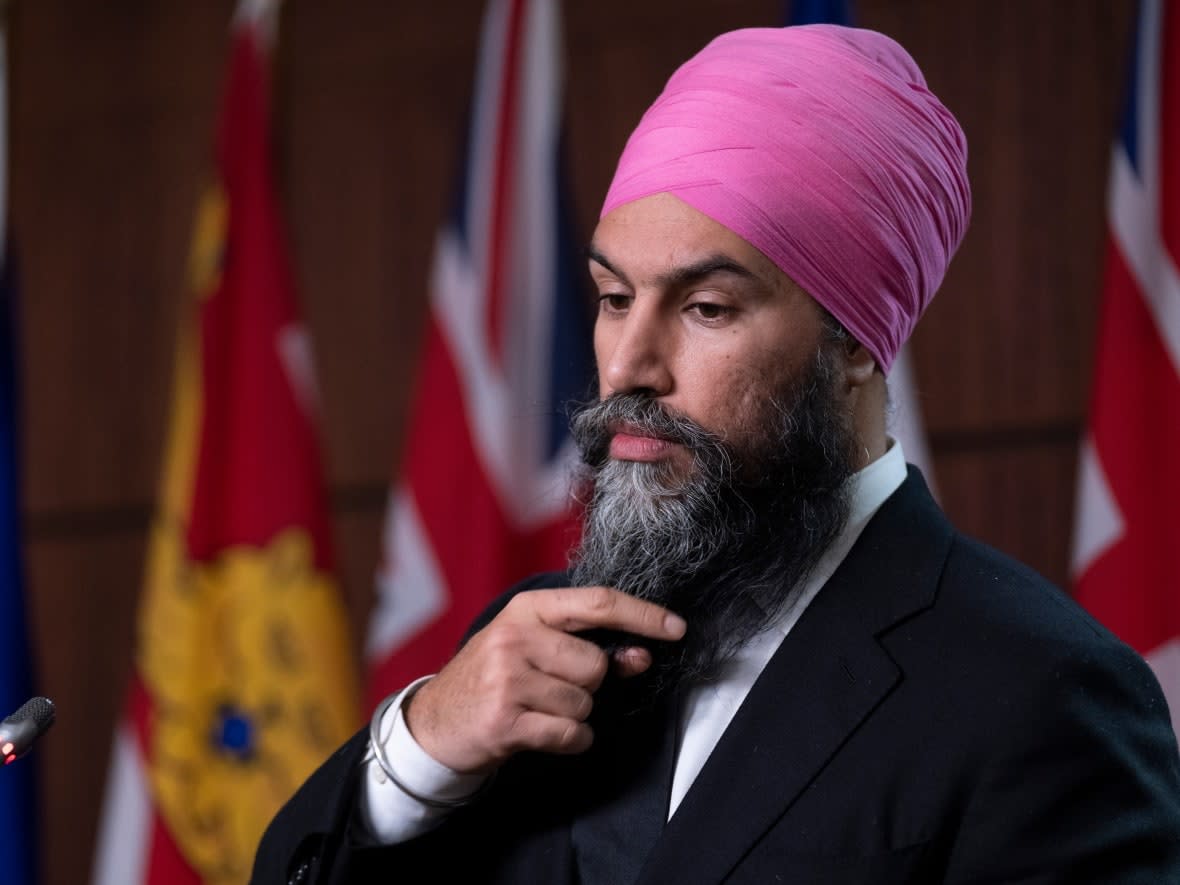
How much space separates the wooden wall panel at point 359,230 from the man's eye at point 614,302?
1.60 m

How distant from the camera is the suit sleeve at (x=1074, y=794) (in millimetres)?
1395

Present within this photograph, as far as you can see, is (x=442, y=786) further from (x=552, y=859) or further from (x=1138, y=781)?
(x=1138, y=781)

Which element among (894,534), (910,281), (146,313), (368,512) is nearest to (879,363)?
(910,281)

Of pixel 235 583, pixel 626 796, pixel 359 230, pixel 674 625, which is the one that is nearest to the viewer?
pixel 674 625

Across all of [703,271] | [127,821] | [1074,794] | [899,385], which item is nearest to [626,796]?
[1074,794]

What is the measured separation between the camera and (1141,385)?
2711 millimetres

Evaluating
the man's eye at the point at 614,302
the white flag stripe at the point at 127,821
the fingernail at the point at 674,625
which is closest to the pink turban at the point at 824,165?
the man's eye at the point at 614,302

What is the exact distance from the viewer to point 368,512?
3.90m

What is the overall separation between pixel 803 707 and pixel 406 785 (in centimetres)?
45

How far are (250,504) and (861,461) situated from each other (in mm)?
1944

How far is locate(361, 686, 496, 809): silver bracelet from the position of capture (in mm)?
1674

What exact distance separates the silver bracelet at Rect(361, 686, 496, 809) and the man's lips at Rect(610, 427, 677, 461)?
1.25 feet

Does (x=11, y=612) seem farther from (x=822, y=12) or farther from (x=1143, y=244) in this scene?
(x=1143, y=244)

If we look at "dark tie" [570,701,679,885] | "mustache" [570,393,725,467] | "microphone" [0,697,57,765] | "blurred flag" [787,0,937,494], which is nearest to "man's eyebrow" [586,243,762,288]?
"mustache" [570,393,725,467]
